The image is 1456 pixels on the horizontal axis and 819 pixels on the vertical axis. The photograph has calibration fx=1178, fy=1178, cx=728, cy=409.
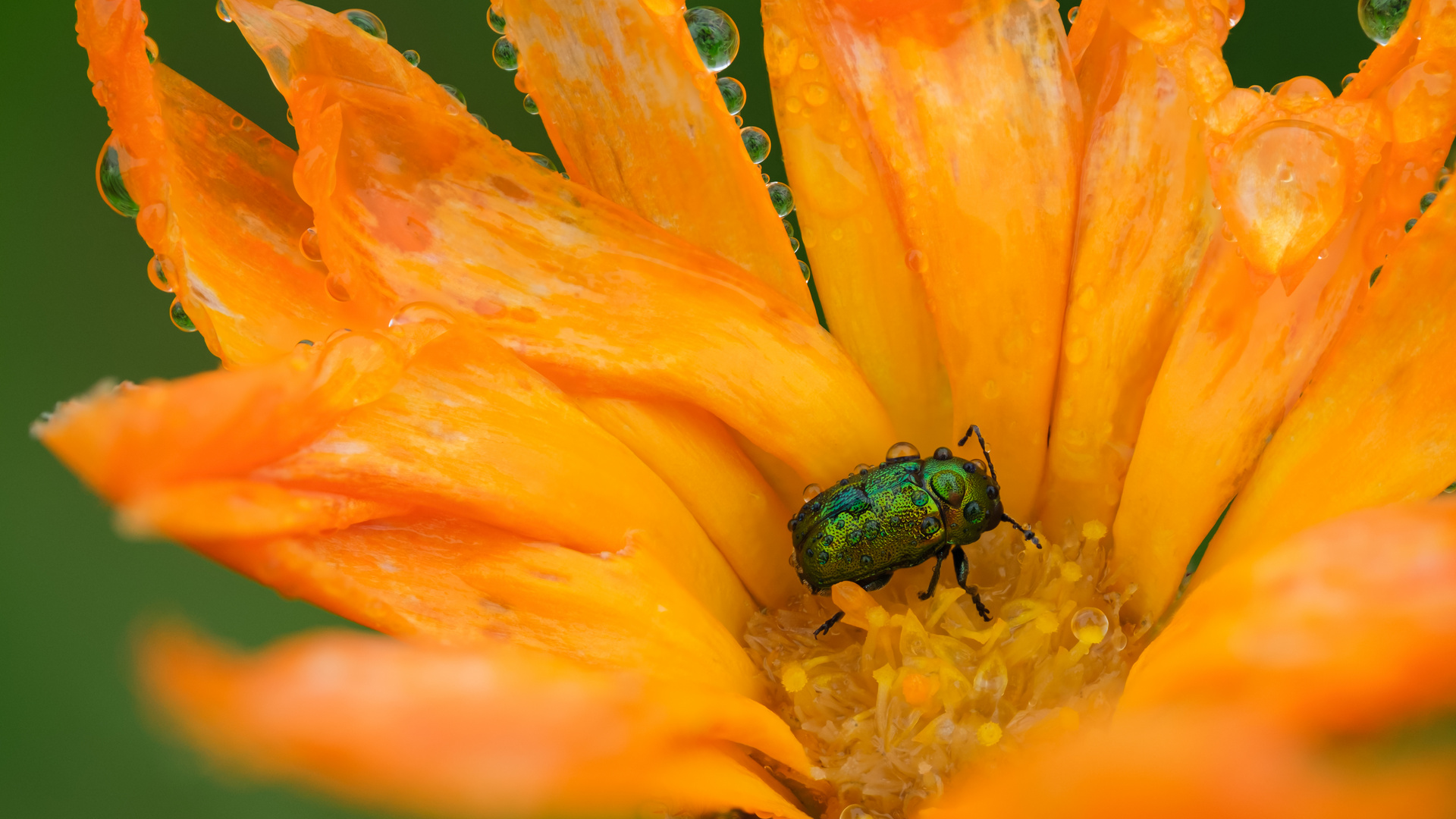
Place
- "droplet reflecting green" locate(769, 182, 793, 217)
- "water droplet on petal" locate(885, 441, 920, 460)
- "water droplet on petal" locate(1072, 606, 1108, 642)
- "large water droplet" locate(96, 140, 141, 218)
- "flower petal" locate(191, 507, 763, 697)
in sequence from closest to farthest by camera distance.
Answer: "flower petal" locate(191, 507, 763, 697)
"large water droplet" locate(96, 140, 141, 218)
"water droplet on petal" locate(1072, 606, 1108, 642)
"water droplet on petal" locate(885, 441, 920, 460)
"droplet reflecting green" locate(769, 182, 793, 217)

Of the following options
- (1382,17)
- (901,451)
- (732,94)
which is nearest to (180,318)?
(732,94)

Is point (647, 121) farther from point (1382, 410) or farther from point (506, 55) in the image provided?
point (1382, 410)

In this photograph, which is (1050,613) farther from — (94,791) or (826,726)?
(94,791)

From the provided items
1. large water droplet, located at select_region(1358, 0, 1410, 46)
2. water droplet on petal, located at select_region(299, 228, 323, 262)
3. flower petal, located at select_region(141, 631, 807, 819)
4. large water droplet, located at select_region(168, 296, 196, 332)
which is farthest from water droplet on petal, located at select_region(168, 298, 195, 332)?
large water droplet, located at select_region(1358, 0, 1410, 46)

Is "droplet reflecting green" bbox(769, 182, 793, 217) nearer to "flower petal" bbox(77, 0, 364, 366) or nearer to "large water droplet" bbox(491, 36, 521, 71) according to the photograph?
"large water droplet" bbox(491, 36, 521, 71)

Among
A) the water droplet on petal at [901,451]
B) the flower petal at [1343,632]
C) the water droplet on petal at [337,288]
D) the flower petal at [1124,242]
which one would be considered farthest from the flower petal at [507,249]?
the flower petal at [1343,632]

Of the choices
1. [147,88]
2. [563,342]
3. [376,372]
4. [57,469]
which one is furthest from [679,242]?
[57,469]

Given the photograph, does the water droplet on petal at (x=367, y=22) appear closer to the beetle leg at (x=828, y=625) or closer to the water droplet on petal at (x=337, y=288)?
the water droplet on petal at (x=337, y=288)
